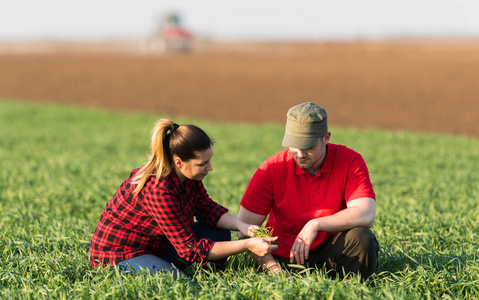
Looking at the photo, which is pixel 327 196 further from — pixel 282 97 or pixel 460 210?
pixel 282 97

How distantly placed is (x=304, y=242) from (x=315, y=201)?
44cm

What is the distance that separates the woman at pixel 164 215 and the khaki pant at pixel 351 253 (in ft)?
2.10

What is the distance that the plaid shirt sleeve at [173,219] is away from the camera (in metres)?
4.11

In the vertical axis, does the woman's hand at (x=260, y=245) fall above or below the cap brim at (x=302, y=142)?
below

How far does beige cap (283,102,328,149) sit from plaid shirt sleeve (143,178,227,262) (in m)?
0.94

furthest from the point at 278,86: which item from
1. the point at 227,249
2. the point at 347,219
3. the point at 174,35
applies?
the point at 227,249

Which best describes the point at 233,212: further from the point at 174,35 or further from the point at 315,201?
the point at 174,35

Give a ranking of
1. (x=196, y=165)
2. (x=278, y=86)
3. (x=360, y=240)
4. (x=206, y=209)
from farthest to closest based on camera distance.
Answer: (x=278, y=86), (x=206, y=209), (x=360, y=240), (x=196, y=165)

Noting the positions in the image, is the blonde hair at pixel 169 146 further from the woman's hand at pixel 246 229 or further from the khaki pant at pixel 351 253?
the khaki pant at pixel 351 253

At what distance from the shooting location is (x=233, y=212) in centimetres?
738

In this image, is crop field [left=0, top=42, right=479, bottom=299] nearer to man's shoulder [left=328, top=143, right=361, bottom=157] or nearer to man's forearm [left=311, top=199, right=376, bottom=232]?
man's forearm [left=311, top=199, right=376, bottom=232]

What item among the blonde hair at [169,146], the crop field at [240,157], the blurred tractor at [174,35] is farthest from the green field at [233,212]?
the blurred tractor at [174,35]

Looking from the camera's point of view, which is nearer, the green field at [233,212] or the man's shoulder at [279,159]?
the green field at [233,212]

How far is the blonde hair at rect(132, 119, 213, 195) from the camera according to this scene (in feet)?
13.5
